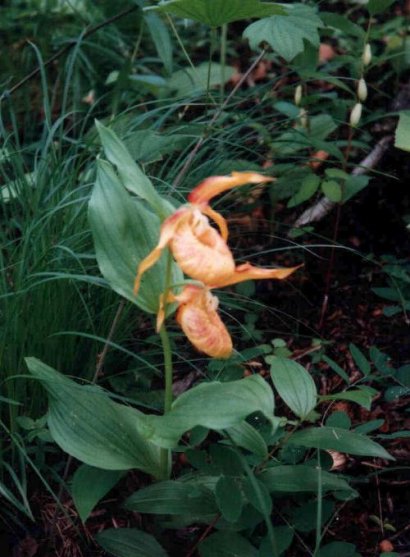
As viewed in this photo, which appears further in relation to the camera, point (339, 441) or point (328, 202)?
point (328, 202)

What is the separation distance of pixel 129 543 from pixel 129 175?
0.55 m

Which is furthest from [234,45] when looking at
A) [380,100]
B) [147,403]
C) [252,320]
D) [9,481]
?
[9,481]

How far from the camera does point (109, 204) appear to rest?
3.41 ft

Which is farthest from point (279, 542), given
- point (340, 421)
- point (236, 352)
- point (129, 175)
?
point (129, 175)

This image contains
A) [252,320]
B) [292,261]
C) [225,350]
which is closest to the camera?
[225,350]

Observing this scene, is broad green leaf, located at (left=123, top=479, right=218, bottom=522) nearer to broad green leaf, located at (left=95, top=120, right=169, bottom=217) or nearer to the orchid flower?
the orchid flower

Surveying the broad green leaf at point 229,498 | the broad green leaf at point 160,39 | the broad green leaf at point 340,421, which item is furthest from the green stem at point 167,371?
the broad green leaf at point 160,39

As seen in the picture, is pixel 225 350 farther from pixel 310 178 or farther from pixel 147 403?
pixel 310 178

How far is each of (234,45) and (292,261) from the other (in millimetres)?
1236

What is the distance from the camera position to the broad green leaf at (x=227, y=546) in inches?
40.5

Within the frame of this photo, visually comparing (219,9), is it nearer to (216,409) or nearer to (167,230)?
(167,230)

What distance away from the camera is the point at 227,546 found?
3.40 ft

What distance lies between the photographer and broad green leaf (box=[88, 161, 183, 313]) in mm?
1029

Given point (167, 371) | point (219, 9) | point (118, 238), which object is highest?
point (219, 9)
